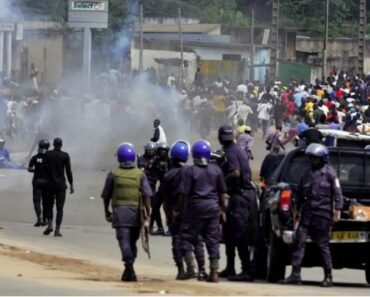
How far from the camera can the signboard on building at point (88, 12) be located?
1797 inches

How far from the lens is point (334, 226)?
15977 millimetres

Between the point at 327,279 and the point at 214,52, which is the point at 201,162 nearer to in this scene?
the point at 327,279

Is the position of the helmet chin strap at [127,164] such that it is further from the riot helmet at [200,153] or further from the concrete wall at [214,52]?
the concrete wall at [214,52]

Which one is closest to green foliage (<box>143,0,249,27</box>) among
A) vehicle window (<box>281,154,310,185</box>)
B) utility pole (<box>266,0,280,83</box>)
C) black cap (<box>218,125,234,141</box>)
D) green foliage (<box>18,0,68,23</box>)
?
utility pole (<box>266,0,280,83</box>)

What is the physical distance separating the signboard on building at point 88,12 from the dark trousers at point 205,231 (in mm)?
30315

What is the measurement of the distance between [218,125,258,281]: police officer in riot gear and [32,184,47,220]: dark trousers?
7.13 m

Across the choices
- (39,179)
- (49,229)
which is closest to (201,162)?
(49,229)

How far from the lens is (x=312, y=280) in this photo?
57.0ft

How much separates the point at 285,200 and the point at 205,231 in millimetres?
912

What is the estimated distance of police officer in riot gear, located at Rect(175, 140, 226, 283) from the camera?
1566cm

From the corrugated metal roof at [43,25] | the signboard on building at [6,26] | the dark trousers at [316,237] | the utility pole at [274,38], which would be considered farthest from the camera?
the utility pole at [274,38]

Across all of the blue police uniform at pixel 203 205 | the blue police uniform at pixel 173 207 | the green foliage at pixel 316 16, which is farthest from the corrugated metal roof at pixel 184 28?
the blue police uniform at pixel 203 205

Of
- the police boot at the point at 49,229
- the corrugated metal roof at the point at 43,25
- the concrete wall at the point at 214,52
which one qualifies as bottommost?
the police boot at the point at 49,229

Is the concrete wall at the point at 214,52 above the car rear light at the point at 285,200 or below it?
above
